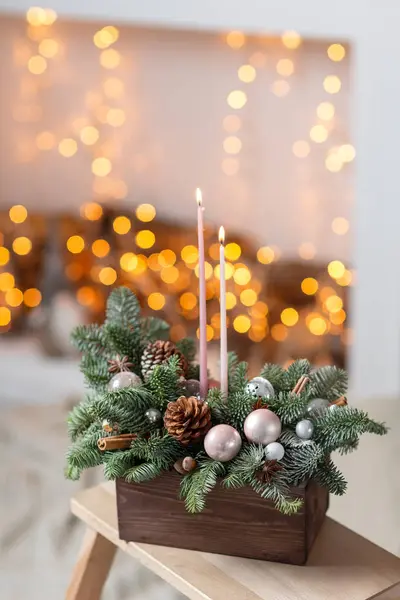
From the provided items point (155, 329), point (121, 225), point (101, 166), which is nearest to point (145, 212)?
point (121, 225)

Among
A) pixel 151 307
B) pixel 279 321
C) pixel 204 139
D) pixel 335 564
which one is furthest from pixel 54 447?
pixel 335 564

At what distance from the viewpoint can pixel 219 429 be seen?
86 cm

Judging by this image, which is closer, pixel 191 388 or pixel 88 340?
pixel 191 388

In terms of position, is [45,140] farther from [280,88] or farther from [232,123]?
[280,88]

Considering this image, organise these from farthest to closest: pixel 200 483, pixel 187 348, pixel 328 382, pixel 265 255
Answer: pixel 265 255 < pixel 187 348 < pixel 328 382 < pixel 200 483

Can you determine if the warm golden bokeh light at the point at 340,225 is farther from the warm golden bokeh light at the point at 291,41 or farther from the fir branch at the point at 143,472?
the fir branch at the point at 143,472

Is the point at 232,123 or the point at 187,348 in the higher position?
the point at 232,123

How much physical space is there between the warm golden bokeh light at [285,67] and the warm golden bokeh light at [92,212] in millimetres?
646

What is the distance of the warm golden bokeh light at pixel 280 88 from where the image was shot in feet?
7.82

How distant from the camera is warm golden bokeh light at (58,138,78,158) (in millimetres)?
2540

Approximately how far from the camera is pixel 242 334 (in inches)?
98.0

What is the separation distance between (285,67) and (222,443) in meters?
1.72

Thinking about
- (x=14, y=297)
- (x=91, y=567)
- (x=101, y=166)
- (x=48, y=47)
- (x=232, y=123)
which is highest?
(x=48, y=47)

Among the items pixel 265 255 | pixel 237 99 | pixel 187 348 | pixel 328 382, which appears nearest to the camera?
pixel 328 382
